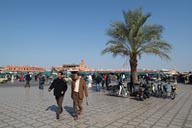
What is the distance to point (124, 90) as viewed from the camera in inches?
614

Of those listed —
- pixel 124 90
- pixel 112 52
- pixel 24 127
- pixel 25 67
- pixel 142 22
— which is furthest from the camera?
pixel 25 67

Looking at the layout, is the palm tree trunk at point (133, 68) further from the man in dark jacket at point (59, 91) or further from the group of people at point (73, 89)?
the man in dark jacket at point (59, 91)

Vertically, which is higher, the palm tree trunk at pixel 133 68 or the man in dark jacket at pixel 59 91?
the palm tree trunk at pixel 133 68

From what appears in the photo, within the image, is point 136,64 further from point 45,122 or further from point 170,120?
point 45,122

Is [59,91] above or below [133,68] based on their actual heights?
below

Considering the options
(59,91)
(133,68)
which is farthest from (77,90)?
(133,68)

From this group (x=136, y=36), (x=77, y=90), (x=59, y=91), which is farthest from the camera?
(x=136, y=36)

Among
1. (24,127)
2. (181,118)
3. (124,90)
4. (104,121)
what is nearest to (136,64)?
(124,90)

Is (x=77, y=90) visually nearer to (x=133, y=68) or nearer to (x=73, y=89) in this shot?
(x=73, y=89)

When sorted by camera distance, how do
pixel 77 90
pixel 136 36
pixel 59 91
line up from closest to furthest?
pixel 59 91, pixel 77 90, pixel 136 36

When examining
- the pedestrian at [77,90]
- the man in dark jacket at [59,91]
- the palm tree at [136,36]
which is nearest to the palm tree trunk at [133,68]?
the palm tree at [136,36]

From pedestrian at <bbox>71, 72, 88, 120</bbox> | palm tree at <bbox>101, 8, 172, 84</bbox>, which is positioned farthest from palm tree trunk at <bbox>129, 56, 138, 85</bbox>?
pedestrian at <bbox>71, 72, 88, 120</bbox>

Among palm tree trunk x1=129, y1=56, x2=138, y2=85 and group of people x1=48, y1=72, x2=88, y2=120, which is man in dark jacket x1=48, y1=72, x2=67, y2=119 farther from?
palm tree trunk x1=129, y1=56, x2=138, y2=85

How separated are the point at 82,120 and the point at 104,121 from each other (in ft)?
2.50
